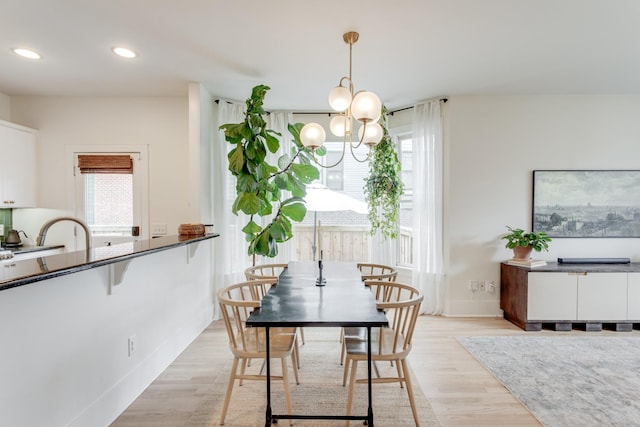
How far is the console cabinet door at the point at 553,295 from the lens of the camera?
10.9ft

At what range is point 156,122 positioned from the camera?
12.2 ft

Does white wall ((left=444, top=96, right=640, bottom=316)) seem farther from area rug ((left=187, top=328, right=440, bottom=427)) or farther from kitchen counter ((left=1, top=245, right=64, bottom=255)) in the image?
kitchen counter ((left=1, top=245, right=64, bottom=255))

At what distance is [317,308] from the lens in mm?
1762

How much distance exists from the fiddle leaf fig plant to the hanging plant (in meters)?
0.90

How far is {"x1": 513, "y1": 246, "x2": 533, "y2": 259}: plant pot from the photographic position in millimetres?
3486

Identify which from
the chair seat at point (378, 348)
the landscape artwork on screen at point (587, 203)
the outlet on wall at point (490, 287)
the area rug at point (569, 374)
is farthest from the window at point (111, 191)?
the landscape artwork on screen at point (587, 203)

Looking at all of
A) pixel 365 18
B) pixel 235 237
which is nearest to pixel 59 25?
pixel 365 18

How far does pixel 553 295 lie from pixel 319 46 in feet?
11.3

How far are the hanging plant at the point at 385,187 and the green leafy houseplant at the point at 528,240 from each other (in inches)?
50.3

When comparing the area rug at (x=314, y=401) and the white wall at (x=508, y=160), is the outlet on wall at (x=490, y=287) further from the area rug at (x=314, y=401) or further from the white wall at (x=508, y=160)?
the area rug at (x=314, y=401)

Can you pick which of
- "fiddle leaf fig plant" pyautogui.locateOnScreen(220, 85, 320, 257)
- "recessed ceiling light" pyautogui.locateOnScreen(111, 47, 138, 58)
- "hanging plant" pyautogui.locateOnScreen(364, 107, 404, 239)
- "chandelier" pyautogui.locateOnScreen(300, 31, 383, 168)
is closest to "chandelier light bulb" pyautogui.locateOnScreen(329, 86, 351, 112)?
"chandelier" pyautogui.locateOnScreen(300, 31, 383, 168)

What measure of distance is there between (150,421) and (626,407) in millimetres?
3105

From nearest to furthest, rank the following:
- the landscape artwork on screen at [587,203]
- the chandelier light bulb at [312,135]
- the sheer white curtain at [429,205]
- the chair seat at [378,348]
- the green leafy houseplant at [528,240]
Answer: the chair seat at [378,348], the chandelier light bulb at [312,135], the green leafy houseplant at [528,240], the landscape artwork on screen at [587,203], the sheer white curtain at [429,205]

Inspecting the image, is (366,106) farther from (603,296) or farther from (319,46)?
(603,296)
